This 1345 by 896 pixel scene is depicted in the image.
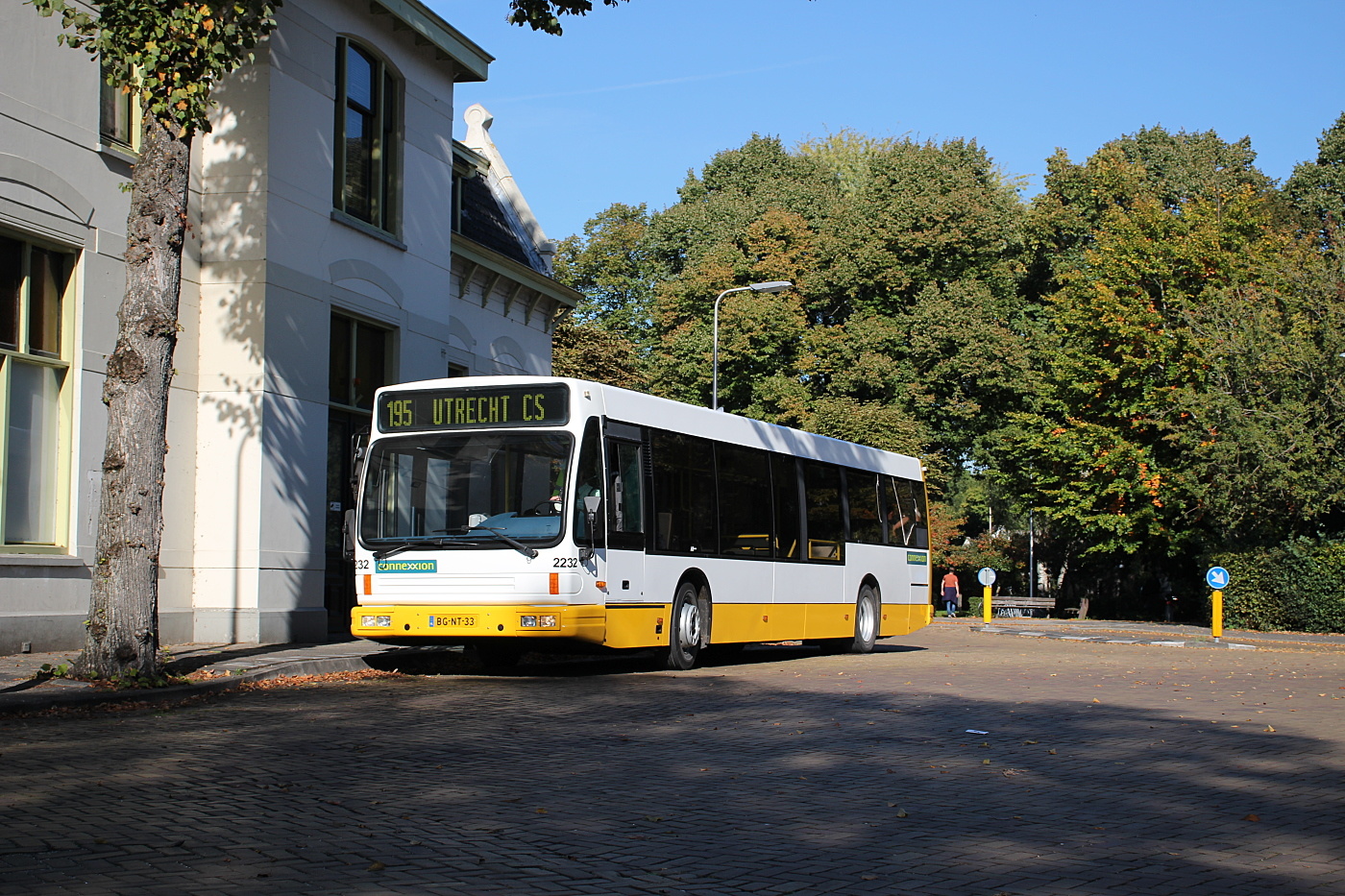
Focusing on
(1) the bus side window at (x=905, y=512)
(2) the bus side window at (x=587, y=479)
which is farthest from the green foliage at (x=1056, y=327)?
(2) the bus side window at (x=587, y=479)

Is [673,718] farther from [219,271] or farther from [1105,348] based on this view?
[1105,348]

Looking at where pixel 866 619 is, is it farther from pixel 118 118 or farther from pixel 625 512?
pixel 118 118

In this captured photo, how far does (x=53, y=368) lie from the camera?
1482 centimetres

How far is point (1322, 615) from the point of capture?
30172mm

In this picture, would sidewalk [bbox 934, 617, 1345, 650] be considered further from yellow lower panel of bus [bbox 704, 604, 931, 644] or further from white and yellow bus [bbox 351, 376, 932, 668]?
white and yellow bus [bbox 351, 376, 932, 668]

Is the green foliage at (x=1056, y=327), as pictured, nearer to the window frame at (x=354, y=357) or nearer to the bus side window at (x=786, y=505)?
the bus side window at (x=786, y=505)

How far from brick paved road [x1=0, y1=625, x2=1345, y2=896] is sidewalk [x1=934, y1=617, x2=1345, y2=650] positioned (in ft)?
44.1

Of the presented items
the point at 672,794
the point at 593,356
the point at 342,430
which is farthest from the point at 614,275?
the point at 672,794

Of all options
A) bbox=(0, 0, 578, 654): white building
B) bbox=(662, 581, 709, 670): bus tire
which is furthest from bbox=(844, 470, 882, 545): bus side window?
bbox=(0, 0, 578, 654): white building

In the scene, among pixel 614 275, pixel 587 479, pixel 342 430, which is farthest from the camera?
pixel 614 275

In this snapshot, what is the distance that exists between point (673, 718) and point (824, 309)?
3861cm

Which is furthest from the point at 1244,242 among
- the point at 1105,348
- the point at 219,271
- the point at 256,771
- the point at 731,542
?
the point at 256,771

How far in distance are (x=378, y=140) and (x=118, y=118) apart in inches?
193

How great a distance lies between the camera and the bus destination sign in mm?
13812
